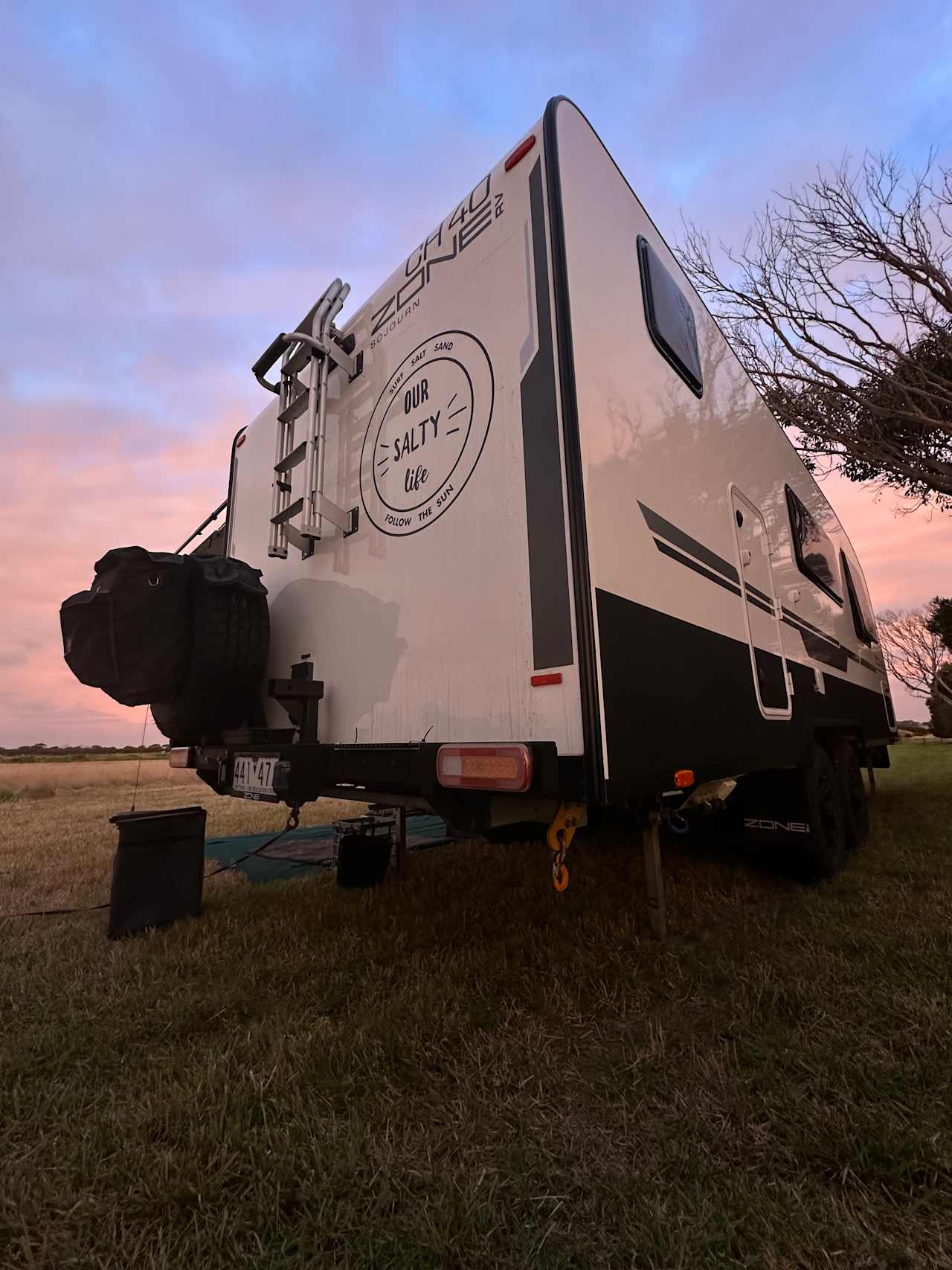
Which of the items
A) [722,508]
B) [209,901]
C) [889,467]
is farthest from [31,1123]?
[889,467]

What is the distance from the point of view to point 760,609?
3393mm

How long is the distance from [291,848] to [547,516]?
462cm

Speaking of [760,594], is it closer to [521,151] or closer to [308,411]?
[521,151]

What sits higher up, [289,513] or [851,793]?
[289,513]

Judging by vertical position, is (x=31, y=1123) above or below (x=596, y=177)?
below

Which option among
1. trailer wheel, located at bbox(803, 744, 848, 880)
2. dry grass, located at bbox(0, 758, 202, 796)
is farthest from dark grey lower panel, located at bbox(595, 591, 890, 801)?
dry grass, located at bbox(0, 758, 202, 796)

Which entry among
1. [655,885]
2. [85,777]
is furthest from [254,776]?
[85,777]

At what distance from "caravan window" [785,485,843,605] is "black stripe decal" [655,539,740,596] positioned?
1624mm

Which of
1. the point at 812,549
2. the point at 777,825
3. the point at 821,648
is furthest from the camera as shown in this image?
the point at 812,549

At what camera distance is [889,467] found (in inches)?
339

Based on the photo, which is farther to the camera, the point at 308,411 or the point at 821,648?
the point at 821,648

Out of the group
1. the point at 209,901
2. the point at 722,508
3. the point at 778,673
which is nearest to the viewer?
the point at 722,508

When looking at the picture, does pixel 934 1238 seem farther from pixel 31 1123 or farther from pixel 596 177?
pixel 596 177

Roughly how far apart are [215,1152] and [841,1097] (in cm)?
167
